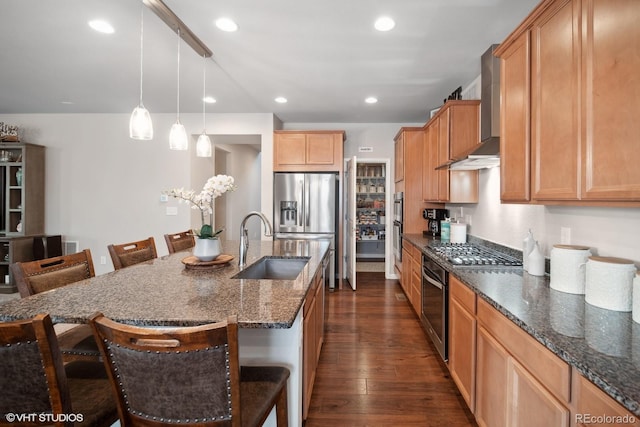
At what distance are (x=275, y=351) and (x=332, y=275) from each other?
317cm

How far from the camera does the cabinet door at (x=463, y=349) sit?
1749 millimetres

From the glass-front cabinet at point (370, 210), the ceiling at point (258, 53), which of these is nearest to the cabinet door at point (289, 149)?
the ceiling at point (258, 53)

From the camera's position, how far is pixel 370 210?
707 cm

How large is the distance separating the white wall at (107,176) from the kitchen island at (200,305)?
313cm

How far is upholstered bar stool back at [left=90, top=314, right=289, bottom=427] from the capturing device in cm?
84

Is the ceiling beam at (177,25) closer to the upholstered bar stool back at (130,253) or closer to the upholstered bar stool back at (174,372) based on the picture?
the upholstered bar stool back at (130,253)

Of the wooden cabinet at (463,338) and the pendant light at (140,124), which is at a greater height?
the pendant light at (140,124)

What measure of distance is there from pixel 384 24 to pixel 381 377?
2652 millimetres

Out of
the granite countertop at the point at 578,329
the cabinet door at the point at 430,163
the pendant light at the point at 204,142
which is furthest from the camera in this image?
the cabinet door at the point at 430,163

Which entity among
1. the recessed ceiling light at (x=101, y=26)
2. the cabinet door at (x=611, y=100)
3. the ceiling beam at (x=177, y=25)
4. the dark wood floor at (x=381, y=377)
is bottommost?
the dark wood floor at (x=381, y=377)

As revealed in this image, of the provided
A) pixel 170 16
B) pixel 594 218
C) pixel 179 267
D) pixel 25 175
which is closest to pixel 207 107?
pixel 170 16

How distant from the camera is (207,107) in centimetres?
446

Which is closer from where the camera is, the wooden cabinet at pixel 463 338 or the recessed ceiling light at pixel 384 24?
the wooden cabinet at pixel 463 338

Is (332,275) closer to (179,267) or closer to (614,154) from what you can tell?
(179,267)
